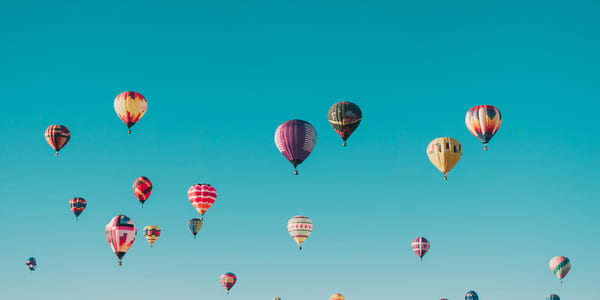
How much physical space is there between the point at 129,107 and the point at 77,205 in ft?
71.6

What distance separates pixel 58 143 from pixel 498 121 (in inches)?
1392

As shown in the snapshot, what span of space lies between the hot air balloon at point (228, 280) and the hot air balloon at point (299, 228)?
666 inches

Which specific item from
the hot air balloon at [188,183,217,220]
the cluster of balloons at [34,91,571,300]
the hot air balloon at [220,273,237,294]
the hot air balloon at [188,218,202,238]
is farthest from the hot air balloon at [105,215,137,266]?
the hot air balloon at [220,273,237,294]

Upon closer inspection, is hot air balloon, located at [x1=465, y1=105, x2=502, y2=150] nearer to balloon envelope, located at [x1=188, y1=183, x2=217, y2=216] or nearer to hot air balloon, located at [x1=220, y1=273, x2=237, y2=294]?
balloon envelope, located at [x1=188, y1=183, x2=217, y2=216]

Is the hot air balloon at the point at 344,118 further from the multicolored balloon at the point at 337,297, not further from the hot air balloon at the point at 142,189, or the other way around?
the multicolored balloon at the point at 337,297

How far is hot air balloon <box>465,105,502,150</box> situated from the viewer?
220 feet

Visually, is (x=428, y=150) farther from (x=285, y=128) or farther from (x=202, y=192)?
(x=202, y=192)

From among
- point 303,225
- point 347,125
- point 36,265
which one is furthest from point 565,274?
point 36,265

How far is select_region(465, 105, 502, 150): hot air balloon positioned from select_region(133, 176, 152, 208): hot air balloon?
2931 centimetres

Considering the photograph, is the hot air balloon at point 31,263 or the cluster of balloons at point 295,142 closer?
the cluster of balloons at point 295,142

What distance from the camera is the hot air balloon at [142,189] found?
262 feet

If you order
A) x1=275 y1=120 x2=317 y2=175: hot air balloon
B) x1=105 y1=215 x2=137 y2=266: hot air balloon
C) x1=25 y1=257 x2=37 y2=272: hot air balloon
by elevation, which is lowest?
x1=105 y1=215 x2=137 y2=266: hot air balloon

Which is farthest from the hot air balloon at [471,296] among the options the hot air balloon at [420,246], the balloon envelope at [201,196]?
the balloon envelope at [201,196]

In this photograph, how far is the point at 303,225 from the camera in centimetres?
7994
